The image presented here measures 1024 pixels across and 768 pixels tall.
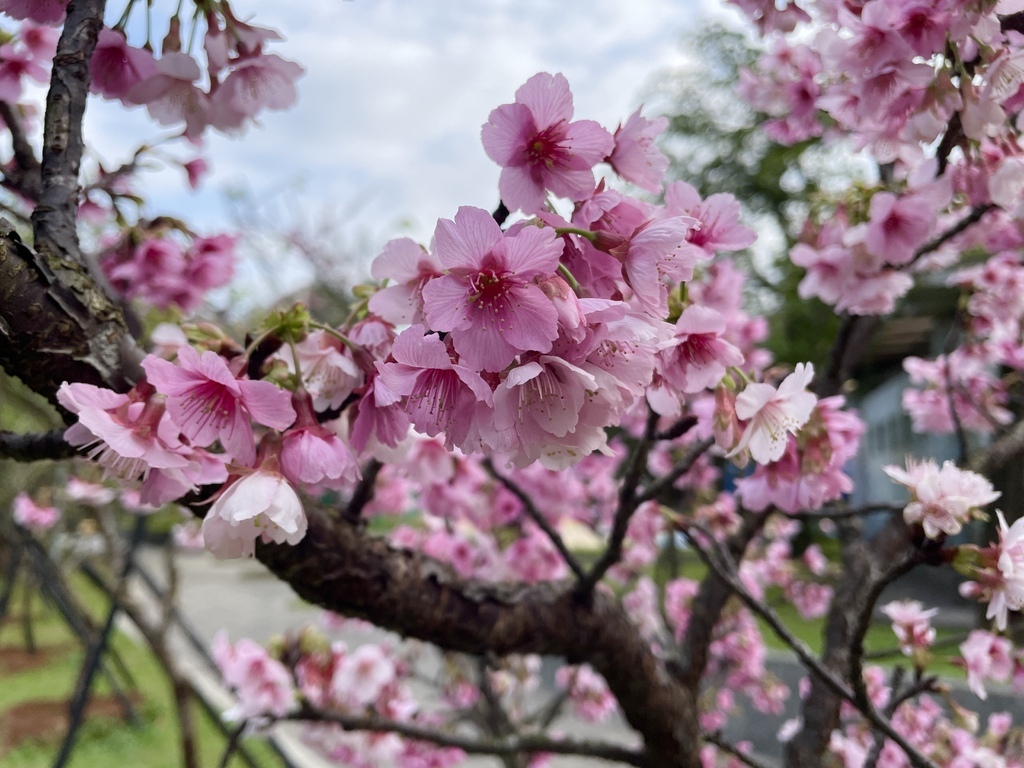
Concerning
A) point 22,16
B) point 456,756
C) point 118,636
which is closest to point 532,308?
point 22,16

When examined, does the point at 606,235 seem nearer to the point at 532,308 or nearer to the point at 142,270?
the point at 532,308

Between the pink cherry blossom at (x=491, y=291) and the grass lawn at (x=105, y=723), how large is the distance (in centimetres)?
487

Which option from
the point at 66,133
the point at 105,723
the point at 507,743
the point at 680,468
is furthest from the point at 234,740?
the point at 105,723

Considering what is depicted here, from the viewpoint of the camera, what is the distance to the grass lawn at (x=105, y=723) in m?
4.64

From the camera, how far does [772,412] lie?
800 millimetres

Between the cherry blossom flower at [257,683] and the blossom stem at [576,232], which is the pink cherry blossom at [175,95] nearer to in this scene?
the blossom stem at [576,232]

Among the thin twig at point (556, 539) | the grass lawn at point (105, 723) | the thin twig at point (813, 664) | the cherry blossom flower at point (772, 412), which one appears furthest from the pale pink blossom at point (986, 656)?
the grass lawn at point (105, 723)

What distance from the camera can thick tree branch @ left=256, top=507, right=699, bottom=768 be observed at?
88cm

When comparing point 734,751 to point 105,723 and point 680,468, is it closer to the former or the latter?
point 680,468

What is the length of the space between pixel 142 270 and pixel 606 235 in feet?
4.22

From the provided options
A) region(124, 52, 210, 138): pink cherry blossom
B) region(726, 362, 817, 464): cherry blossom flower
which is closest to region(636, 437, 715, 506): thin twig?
region(726, 362, 817, 464): cherry blossom flower

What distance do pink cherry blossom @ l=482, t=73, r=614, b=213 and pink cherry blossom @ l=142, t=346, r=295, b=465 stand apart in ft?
0.97

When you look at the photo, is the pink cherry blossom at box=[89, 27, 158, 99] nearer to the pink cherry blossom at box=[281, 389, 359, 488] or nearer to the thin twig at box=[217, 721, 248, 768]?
the pink cherry blossom at box=[281, 389, 359, 488]

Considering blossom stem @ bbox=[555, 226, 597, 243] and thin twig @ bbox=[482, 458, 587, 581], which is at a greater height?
blossom stem @ bbox=[555, 226, 597, 243]
